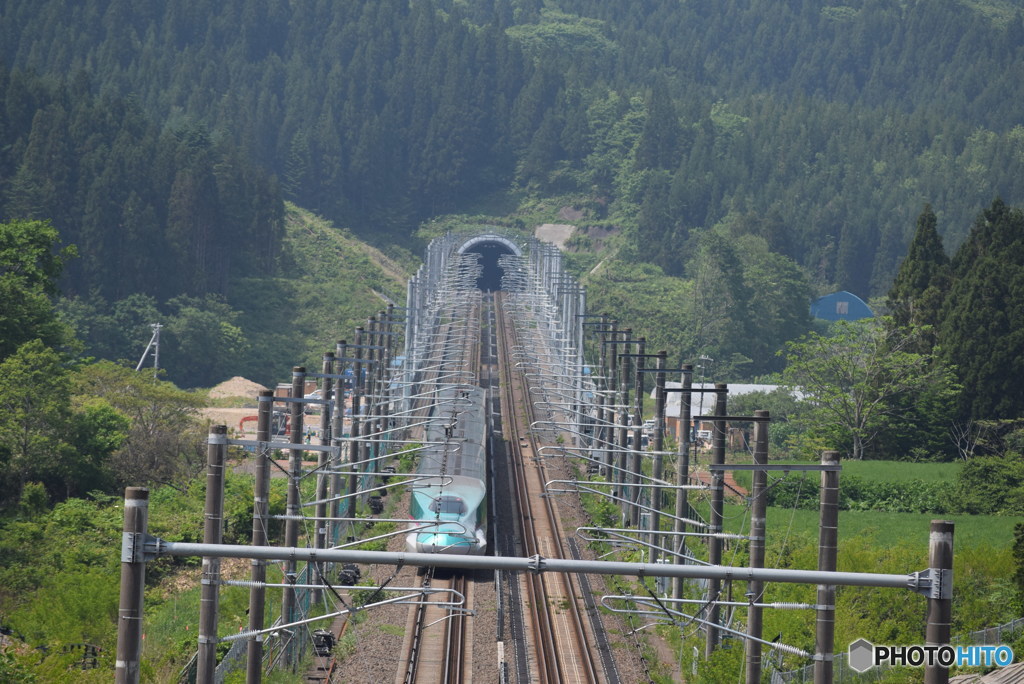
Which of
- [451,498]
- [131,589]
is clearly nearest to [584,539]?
[451,498]

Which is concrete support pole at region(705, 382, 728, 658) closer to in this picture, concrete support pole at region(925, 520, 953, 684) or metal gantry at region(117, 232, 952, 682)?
metal gantry at region(117, 232, 952, 682)

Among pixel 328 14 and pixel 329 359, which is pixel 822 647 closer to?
pixel 329 359

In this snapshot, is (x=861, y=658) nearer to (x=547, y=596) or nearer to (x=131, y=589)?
(x=131, y=589)

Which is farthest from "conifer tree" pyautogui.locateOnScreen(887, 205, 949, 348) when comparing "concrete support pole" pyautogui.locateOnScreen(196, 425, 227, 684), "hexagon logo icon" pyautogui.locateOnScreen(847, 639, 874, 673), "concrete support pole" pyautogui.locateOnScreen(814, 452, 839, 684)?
"concrete support pole" pyautogui.locateOnScreen(196, 425, 227, 684)

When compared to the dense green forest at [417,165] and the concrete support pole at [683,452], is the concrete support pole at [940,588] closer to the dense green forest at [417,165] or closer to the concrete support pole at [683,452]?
the concrete support pole at [683,452]

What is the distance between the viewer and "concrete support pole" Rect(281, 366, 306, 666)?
2214 cm

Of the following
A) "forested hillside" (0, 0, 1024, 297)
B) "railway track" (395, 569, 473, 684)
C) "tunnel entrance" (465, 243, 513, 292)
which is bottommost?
"railway track" (395, 569, 473, 684)

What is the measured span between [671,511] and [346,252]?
2868 inches

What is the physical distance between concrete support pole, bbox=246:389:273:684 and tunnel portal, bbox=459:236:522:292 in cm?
8699

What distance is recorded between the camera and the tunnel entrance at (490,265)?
11475cm

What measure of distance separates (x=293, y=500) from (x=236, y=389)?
52.5 m

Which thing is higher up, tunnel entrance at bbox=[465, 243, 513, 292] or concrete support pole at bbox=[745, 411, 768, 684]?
tunnel entrance at bbox=[465, 243, 513, 292]

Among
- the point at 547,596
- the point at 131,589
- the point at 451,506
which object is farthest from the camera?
the point at 451,506

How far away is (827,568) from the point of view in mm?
16812
